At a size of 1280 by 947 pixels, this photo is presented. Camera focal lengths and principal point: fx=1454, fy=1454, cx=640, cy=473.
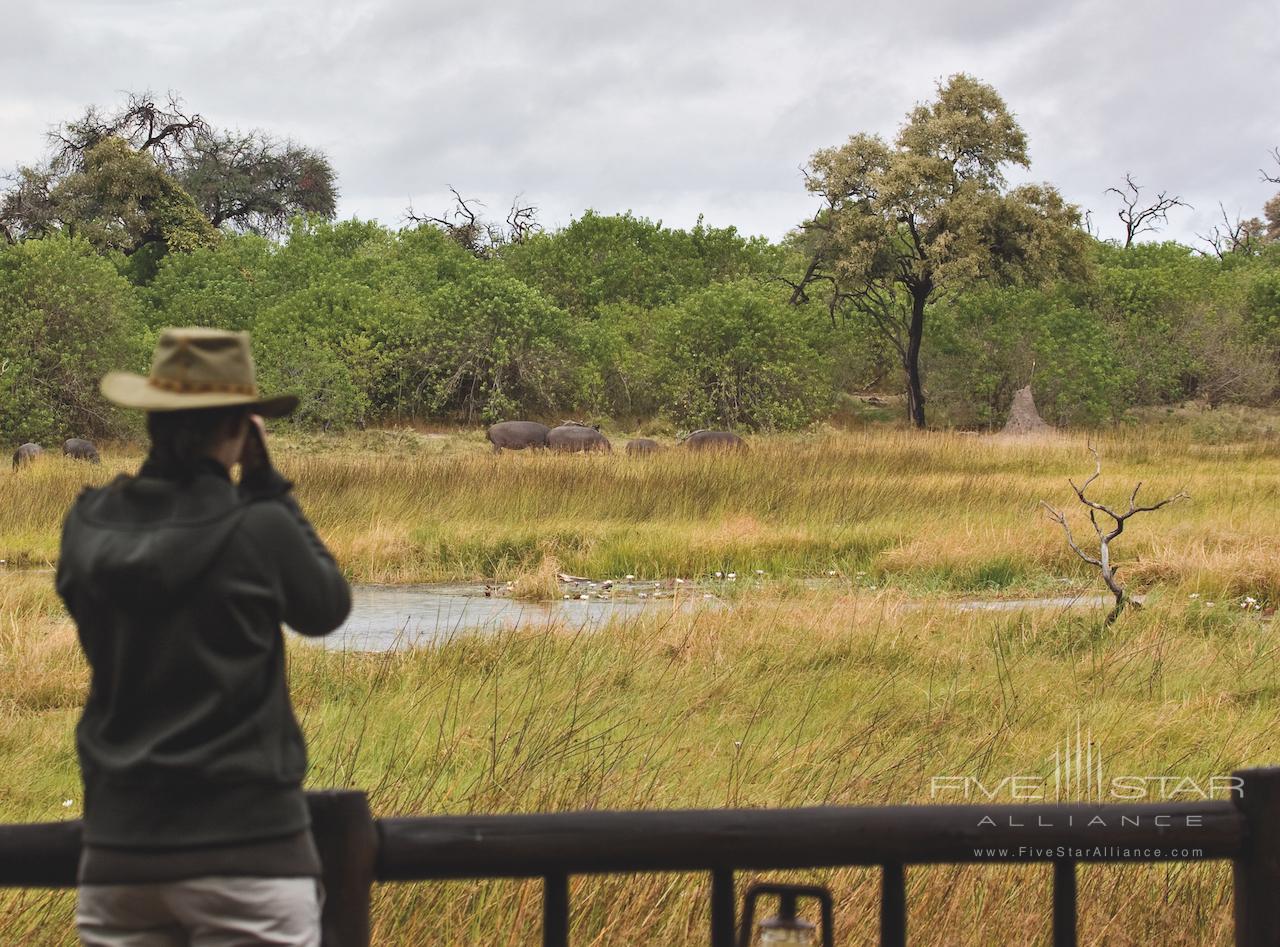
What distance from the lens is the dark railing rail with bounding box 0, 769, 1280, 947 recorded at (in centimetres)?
228

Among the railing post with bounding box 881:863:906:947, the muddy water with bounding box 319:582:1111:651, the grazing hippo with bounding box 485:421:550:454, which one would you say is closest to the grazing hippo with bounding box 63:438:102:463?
the grazing hippo with bounding box 485:421:550:454

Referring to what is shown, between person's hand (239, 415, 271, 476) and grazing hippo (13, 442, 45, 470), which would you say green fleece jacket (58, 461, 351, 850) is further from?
grazing hippo (13, 442, 45, 470)

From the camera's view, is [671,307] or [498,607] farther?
[671,307]

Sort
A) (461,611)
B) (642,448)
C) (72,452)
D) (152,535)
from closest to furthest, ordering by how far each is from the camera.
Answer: (152,535), (461,611), (642,448), (72,452)

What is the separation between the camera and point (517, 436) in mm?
25422

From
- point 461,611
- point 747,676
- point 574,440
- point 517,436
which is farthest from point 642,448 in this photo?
point 747,676

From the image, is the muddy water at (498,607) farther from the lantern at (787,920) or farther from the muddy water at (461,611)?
the lantern at (787,920)

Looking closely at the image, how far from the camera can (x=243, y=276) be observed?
39.4 meters

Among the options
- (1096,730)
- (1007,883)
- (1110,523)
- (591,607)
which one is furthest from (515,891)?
(1110,523)

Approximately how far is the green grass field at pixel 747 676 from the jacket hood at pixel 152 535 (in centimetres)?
176

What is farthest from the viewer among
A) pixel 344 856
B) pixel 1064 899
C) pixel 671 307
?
pixel 671 307

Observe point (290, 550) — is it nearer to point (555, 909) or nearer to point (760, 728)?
point (555, 909)

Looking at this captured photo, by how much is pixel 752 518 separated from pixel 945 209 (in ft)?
66.5

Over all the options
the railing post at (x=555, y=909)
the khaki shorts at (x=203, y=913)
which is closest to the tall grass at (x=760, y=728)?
the railing post at (x=555, y=909)
